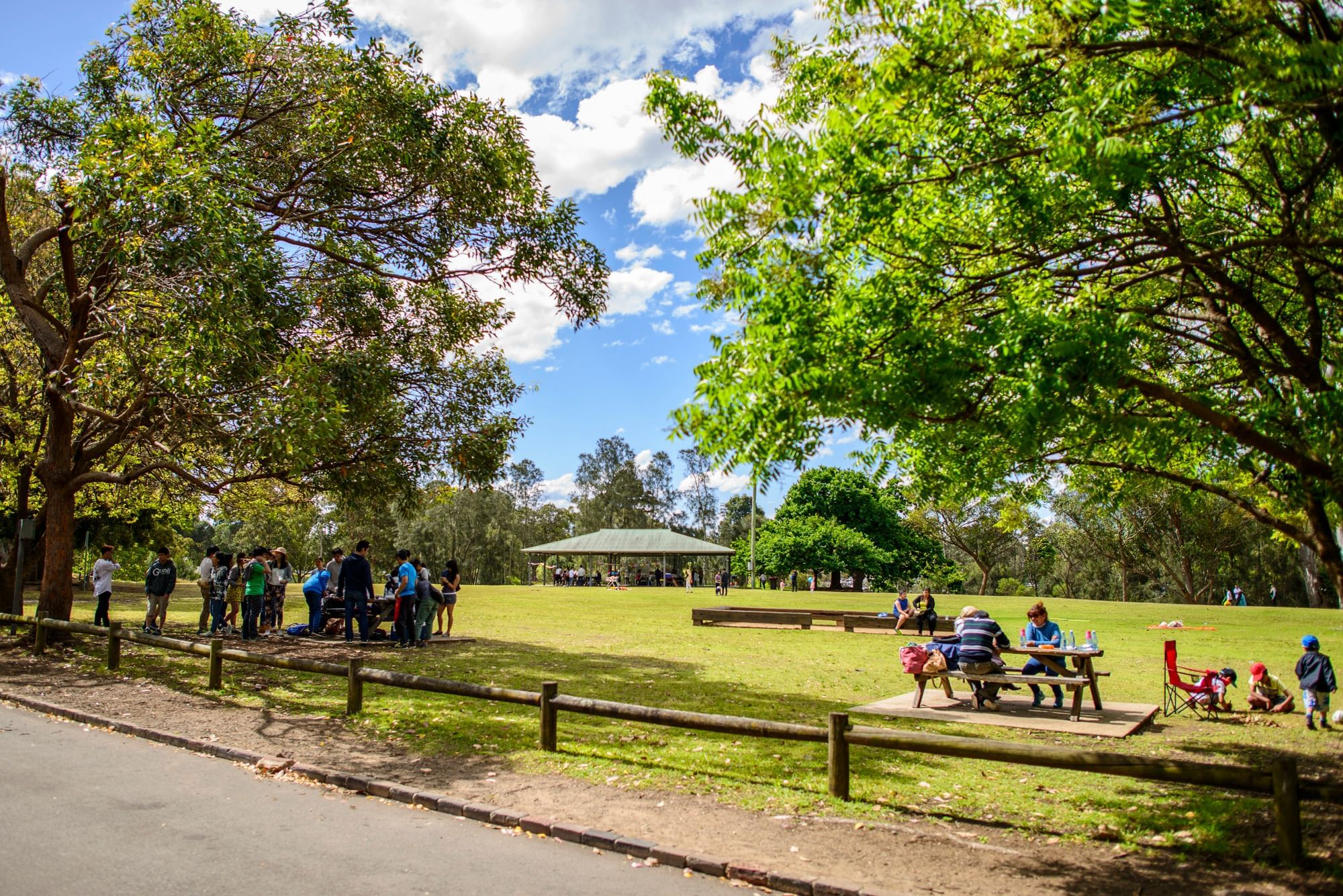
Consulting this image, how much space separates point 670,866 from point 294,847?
2.55 metres

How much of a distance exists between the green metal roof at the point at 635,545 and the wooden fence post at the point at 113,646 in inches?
1567

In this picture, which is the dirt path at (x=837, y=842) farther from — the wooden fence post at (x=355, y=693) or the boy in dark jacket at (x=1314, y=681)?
the boy in dark jacket at (x=1314, y=681)

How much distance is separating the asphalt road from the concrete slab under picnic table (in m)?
5.91

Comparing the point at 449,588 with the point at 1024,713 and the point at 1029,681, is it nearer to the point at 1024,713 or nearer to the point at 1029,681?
the point at 1024,713

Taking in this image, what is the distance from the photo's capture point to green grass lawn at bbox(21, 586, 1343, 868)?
6.93m

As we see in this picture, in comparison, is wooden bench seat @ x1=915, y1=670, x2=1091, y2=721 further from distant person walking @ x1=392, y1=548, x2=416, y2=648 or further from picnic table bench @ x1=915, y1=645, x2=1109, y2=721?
distant person walking @ x1=392, y1=548, x2=416, y2=648

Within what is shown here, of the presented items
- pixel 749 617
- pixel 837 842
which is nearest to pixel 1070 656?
pixel 837 842

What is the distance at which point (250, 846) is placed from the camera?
5965mm

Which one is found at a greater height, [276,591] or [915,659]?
[276,591]

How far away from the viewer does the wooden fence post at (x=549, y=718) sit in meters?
8.54

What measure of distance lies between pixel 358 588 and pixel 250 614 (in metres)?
2.66

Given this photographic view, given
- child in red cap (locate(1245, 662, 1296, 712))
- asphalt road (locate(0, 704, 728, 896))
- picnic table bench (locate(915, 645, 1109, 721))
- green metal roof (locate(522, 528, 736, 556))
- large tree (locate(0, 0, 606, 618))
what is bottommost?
asphalt road (locate(0, 704, 728, 896))

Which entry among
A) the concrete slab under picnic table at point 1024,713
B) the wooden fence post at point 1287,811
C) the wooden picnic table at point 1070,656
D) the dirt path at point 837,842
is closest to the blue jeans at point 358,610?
the dirt path at point 837,842

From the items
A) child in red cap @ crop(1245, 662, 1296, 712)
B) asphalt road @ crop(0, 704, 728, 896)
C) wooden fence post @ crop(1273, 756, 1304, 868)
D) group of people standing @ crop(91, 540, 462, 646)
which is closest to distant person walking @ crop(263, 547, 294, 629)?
group of people standing @ crop(91, 540, 462, 646)
